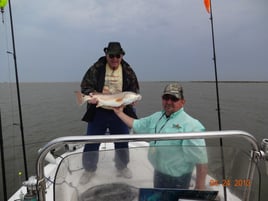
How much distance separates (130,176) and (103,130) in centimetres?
240

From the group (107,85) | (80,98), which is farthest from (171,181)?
(107,85)

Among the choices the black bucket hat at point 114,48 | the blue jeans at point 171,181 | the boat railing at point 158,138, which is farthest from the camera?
the black bucket hat at point 114,48

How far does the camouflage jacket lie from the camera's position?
3977mm

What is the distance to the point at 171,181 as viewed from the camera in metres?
1.75

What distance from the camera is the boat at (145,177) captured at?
1669 millimetres

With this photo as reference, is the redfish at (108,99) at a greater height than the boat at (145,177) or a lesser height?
greater

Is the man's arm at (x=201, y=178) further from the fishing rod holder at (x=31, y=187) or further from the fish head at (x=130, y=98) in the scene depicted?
the fish head at (x=130, y=98)

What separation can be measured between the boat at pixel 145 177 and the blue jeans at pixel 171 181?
3cm

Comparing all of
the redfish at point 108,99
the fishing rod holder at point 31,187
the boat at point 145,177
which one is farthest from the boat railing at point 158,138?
the redfish at point 108,99

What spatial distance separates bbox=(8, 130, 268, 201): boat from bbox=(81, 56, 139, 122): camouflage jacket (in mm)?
2260

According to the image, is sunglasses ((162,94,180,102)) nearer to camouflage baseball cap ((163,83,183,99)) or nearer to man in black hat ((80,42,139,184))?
camouflage baseball cap ((163,83,183,99))
